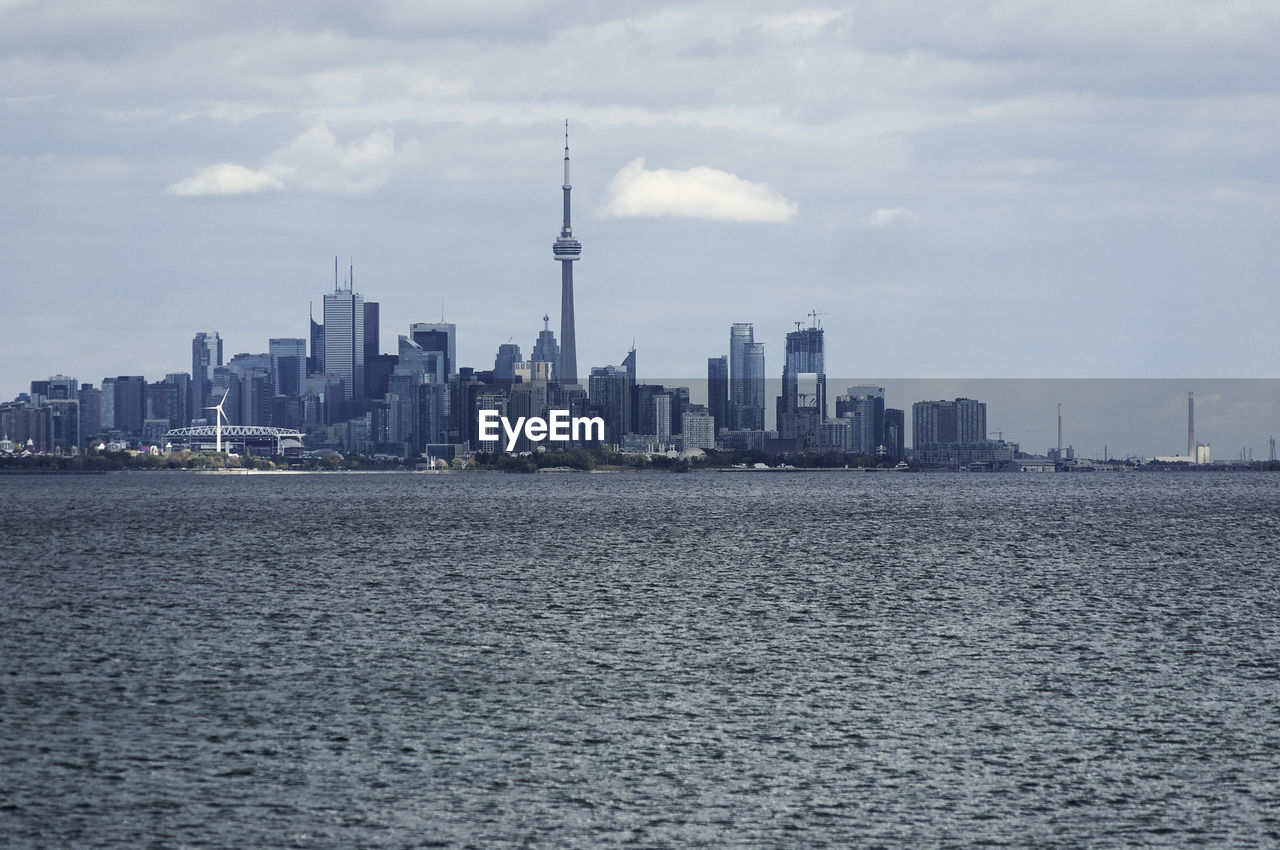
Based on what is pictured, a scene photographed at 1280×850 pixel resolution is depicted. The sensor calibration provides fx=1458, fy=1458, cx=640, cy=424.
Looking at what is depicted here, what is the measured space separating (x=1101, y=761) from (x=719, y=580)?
55.7 meters

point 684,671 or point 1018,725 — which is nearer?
point 1018,725

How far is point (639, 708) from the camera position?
45562mm

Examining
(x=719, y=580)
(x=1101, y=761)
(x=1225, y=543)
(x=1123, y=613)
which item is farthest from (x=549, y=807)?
(x=1225, y=543)

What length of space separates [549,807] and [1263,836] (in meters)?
15.5

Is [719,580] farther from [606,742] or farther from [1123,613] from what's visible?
[606,742]

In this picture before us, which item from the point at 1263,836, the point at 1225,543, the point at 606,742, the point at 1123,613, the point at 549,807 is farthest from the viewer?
the point at 1225,543

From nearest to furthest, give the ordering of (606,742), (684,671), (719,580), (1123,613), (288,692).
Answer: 1. (606,742)
2. (288,692)
3. (684,671)
4. (1123,613)
5. (719,580)

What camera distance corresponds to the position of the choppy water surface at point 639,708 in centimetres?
3241

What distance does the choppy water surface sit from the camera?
3241 centimetres

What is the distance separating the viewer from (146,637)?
62594 mm

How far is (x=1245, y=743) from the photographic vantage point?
39.6 m

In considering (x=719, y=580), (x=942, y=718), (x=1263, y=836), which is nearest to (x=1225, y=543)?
(x=719, y=580)

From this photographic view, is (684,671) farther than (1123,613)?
No

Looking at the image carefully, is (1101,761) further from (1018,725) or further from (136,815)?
(136,815)
